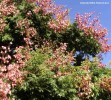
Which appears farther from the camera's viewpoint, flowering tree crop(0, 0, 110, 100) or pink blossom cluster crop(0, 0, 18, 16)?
pink blossom cluster crop(0, 0, 18, 16)

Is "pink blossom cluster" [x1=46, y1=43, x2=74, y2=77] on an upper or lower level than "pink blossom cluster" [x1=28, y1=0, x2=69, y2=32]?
lower

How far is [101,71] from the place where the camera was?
1791cm

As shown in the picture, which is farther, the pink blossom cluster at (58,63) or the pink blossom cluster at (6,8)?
the pink blossom cluster at (6,8)

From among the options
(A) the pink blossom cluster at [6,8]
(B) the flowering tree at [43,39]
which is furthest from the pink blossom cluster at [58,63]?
(A) the pink blossom cluster at [6,8]

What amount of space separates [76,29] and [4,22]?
354cm

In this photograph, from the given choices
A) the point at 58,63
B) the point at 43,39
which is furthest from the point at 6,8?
the point at 58,63

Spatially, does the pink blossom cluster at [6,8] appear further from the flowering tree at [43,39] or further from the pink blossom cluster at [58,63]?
the pink blossom cluster at [58,63]

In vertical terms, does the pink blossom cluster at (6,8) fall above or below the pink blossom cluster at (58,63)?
above

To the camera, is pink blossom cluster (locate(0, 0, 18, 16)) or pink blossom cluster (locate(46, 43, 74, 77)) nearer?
pink blossom cluster (locate(46, 43, 74, 77))

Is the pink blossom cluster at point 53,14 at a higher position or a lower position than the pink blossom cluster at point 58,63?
higher

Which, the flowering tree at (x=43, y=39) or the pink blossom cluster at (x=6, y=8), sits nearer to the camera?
the flowering tree at (x=43, y=39)

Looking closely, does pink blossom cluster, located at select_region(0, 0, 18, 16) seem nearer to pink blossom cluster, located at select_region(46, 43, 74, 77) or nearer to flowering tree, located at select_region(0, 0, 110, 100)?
flowering tree, located at select_region(0, 0, 110, 100)

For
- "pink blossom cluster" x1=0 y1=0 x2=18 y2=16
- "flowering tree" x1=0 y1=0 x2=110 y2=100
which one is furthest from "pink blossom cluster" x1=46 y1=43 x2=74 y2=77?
"pink blossom cluster" x1=0 y1=0 x2=18 y2=16

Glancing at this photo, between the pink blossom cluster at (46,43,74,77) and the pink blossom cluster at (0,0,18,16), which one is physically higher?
the pink blossom cluster at (0,0,18,16)
